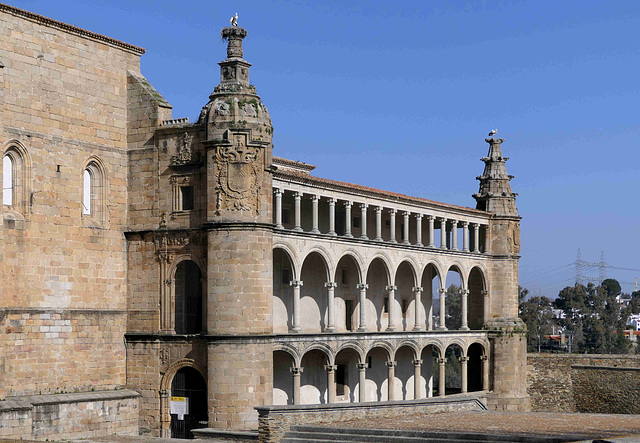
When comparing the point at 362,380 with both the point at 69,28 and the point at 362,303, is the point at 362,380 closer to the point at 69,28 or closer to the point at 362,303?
the point at 362,303

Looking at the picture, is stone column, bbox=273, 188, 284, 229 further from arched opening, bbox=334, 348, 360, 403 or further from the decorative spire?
the decorative spire

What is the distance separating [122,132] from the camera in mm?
45219

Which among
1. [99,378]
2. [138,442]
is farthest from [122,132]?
[138,442]

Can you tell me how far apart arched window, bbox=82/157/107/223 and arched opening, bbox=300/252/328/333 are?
11453 millimetres

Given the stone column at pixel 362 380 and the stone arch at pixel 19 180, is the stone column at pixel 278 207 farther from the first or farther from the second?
the stone arch at pixel 19 180

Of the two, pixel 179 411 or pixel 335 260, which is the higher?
pixel 335 260

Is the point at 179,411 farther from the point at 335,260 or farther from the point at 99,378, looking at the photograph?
the point at 335,260

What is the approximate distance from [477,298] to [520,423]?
25679mm

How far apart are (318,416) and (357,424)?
150cm

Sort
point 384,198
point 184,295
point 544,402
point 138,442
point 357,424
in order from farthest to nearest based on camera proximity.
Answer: point 544,402, point 384,198, point 184,295, point 138,442, point 357,424

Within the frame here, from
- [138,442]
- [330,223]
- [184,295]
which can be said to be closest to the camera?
[138,442]

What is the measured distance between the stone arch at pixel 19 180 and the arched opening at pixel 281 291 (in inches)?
502

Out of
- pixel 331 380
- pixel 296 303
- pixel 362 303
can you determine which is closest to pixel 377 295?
pixel 362 303

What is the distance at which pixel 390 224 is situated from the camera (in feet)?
185
